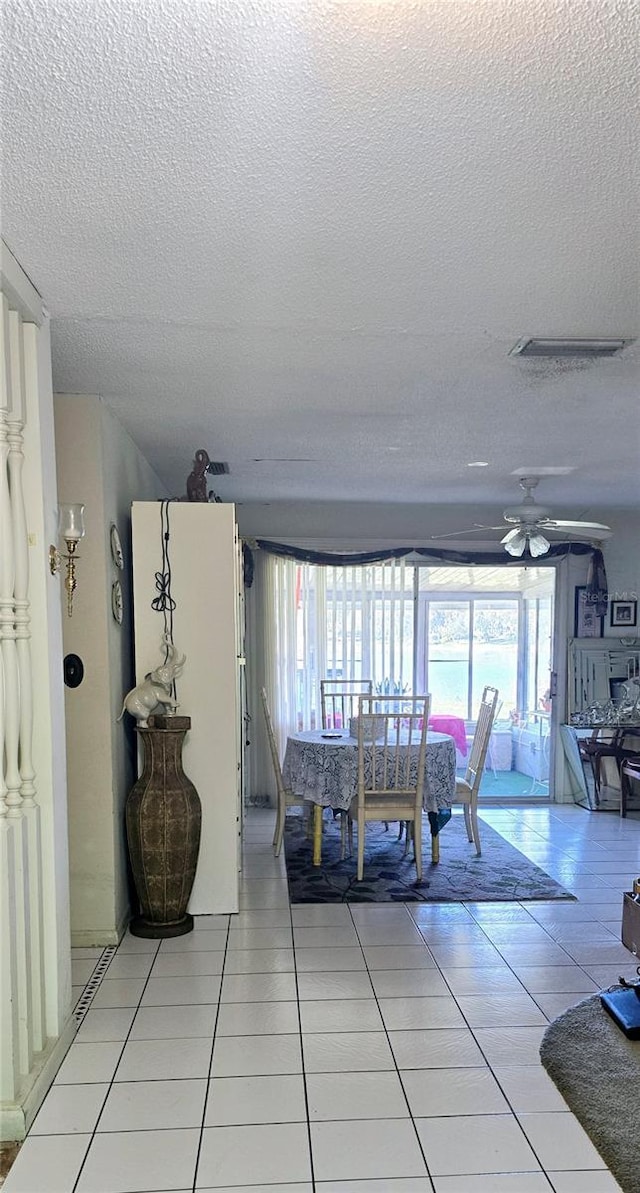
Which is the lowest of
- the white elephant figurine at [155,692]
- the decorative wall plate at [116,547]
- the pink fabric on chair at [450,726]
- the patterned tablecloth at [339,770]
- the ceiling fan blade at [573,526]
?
the pink fabric on chair at [450,726]

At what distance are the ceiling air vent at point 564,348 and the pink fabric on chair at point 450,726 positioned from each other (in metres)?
5.20

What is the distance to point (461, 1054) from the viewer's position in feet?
8.52

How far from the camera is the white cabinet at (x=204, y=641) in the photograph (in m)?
3.78

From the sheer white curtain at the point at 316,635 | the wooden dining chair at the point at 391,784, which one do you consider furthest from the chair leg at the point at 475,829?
the sheer white curtain at the point at 316,635

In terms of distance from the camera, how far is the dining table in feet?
14.8

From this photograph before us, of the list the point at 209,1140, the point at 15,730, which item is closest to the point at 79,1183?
the point at 209,1140

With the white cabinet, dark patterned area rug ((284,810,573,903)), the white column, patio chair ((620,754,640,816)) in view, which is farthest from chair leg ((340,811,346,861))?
the white column

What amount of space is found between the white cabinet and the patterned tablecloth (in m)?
0.88

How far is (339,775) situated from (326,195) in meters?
3.41

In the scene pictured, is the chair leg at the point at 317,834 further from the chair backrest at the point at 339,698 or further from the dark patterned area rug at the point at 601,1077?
the dark patterned area rug at the point at 601,1077

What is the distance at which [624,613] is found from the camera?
265 inches

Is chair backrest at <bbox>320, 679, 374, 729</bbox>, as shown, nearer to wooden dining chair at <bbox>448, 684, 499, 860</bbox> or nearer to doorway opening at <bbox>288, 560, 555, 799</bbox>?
doorway opening at <bbox>288, 560, 555, 799</bbox>

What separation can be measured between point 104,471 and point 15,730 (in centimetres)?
151

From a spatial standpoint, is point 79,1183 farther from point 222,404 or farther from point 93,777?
point 222,404
